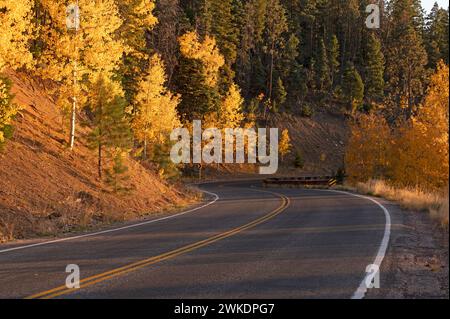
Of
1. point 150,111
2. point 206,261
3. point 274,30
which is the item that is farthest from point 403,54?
A: point 206,261

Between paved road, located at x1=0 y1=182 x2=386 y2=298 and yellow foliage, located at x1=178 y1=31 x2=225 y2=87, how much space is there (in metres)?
45.5

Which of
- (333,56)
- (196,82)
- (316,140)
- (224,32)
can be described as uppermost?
(224,32)

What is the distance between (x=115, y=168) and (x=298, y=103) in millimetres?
69076

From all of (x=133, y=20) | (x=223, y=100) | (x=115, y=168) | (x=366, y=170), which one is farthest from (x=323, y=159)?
(x=115, y=168)

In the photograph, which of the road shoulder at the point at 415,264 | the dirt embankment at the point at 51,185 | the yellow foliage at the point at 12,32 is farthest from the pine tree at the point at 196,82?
the road shoulder at the point at 415,264

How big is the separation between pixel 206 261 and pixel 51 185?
12339 millimetres

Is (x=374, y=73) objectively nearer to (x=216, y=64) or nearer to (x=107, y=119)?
(x=216, y=64)

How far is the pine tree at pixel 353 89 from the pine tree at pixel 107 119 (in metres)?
69.9

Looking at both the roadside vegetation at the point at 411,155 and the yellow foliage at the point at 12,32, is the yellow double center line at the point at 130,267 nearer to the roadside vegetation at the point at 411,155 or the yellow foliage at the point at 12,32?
the roadside vegetation at the point at 411,155

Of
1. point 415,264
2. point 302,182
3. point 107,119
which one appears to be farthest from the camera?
point 302,182

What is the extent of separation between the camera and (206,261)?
999cm

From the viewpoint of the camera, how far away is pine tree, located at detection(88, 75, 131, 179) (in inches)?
907

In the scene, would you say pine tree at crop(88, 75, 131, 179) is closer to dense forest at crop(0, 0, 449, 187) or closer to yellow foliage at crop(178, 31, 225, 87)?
dense forest at crop(0, 0, 449, 187)
